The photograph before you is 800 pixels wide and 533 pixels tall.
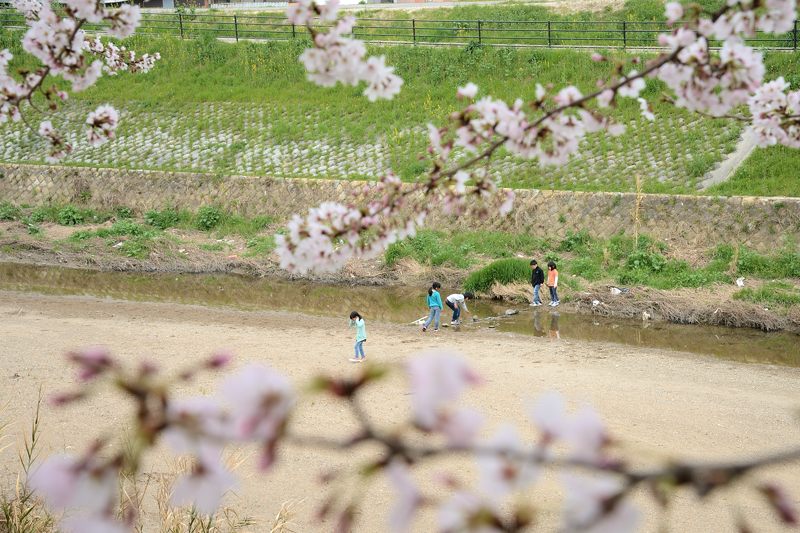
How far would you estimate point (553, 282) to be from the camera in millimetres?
13312

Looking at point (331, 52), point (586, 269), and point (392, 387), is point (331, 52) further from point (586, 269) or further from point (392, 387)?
point (586, 269)

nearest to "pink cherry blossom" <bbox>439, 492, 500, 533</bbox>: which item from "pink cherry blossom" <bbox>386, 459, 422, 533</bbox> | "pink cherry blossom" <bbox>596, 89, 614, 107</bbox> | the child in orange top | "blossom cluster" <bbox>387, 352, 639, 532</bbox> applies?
"blossom cluster" <bbox>387, 352, 639, 532</bbox>

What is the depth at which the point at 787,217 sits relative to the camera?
14109 millimetres

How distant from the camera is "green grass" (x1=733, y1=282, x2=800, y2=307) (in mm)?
12672

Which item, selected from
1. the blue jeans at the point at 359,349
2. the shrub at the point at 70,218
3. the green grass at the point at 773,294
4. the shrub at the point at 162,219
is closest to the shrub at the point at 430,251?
the green grass at the point at 773,294

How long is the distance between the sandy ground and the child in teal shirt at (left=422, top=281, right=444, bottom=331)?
0.20 m

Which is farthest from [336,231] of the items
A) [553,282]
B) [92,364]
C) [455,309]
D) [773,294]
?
[773,294]

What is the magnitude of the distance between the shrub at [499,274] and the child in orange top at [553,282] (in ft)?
2.35

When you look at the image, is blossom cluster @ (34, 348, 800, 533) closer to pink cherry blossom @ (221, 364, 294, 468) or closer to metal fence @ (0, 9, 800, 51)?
pink cherry blossom @ (221, 364, 294, 468)

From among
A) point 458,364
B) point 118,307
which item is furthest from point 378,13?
point 458,364

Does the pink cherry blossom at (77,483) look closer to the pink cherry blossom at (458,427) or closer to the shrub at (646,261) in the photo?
the pink cherry blossom at (458,427)

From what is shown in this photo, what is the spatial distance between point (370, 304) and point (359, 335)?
3880mm

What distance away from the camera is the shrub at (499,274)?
14.2 meters

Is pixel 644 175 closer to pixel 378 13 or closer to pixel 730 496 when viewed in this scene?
pixel 730 496
